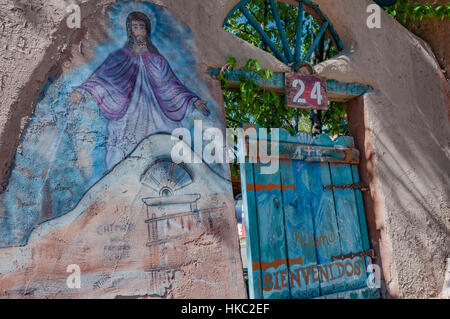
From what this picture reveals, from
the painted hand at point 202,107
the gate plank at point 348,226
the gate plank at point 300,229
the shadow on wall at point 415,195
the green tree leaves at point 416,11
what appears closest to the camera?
the painted hand at point 202,107

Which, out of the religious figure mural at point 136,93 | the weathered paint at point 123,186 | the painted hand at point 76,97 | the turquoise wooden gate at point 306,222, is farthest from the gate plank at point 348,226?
the painted hand at point 76,97

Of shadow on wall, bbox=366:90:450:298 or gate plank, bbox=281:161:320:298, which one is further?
shadow on wall, bbox=366:90:450:298

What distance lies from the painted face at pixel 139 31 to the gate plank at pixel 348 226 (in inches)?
77.1

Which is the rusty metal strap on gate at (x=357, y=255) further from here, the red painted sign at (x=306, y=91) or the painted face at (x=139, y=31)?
the painted face at (x=139, y=31)

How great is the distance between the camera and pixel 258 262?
2770 millimetres

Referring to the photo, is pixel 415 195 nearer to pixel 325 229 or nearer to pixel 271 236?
pixel 325 229

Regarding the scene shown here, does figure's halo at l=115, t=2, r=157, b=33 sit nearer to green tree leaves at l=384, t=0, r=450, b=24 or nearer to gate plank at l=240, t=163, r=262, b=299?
gate plank at l=240, t=163, r=262, b=299

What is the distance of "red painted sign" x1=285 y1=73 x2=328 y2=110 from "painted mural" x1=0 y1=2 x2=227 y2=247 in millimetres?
804

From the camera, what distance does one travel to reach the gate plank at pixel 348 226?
3.24 metres

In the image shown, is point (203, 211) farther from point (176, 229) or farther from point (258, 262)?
point (258, 262)

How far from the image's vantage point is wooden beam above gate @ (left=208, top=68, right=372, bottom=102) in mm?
2994

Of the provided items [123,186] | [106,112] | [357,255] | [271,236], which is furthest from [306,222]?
[106,112]

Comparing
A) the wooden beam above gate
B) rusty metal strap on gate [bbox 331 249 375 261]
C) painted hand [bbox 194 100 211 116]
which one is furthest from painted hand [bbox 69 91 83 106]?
rusty metal strap on gate [bbox 331 249 375 261]

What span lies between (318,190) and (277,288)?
3.06 feet
